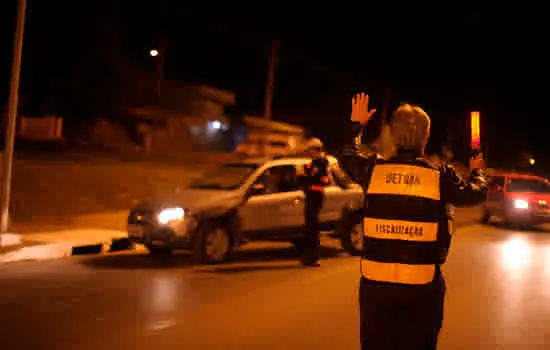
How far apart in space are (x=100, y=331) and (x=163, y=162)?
21.4 meters

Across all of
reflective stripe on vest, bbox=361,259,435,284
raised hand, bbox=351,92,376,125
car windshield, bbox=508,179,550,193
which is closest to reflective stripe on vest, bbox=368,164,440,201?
reflective stripe on vest, bbox=361,259,435,284

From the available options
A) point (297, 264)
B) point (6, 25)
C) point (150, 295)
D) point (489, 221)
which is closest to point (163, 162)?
point (6, 25)

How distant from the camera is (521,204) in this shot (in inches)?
814

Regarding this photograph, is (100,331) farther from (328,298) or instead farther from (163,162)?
(163,162)

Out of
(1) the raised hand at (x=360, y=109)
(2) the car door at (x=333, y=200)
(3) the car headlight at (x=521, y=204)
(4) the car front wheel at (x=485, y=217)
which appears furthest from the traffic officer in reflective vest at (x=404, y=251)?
(4) the car front wheel at (x=485, y=217)

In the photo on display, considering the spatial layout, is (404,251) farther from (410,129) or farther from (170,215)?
(170,215)

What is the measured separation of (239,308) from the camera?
8.18 metres

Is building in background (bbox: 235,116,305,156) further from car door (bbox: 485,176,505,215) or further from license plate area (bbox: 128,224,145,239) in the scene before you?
license plate area (bbox: 128,224,145,239)

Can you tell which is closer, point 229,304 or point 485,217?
point 229,304

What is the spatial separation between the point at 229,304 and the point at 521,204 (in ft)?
47.9

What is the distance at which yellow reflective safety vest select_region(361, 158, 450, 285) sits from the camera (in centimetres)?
349

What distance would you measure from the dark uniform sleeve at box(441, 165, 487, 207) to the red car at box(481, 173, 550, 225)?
652 inches

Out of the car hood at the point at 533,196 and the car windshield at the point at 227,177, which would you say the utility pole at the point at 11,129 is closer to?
the car windshield at the point at 227,177

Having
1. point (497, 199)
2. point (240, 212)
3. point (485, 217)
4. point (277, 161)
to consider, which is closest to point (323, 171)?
point (277, 161)
